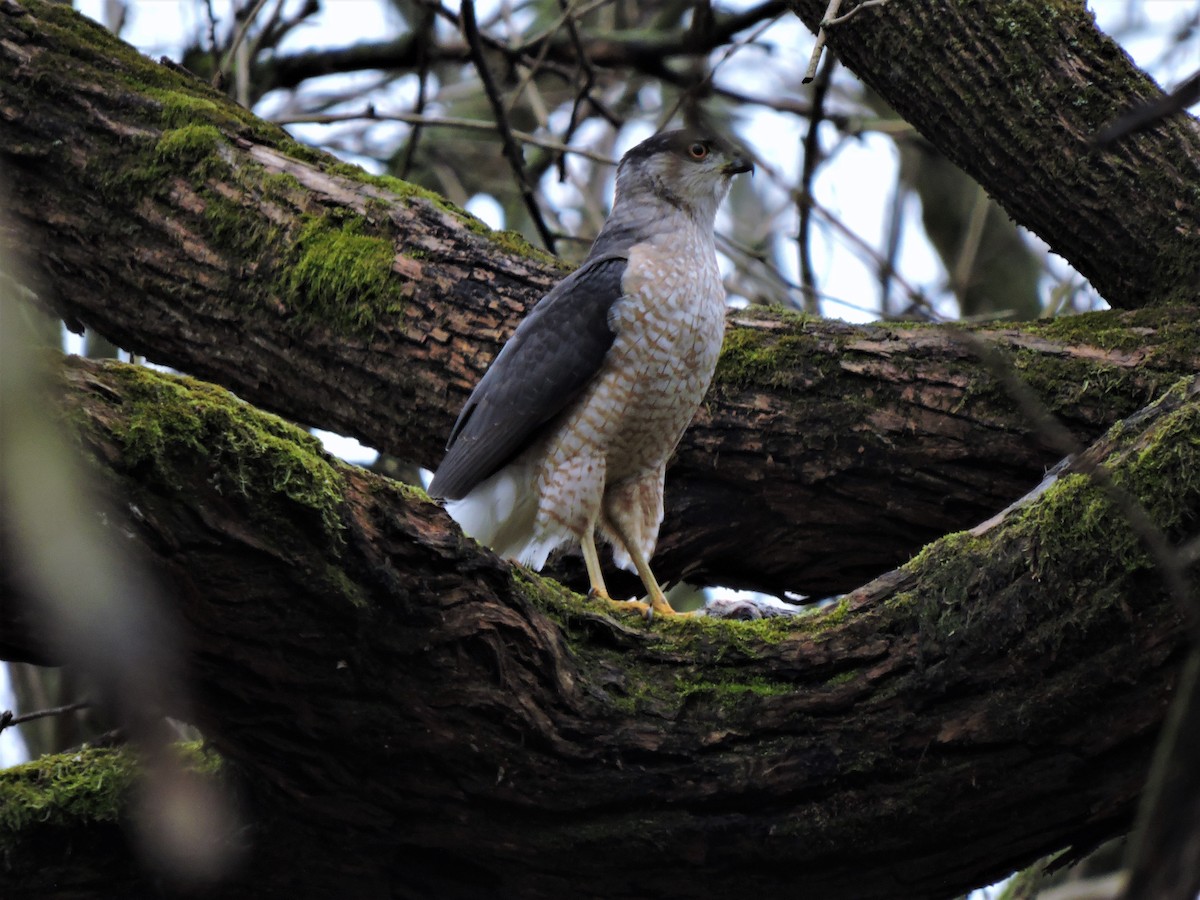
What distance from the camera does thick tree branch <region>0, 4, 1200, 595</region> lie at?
16.5 feet

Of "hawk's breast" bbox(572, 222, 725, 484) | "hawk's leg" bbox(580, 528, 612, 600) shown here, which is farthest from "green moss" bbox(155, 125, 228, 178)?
"hawk's leg" bbox(580, 528, 612, 600)

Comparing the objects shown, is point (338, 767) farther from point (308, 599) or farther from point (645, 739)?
point (645, 739)

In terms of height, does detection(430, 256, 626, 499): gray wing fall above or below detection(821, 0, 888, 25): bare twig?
below

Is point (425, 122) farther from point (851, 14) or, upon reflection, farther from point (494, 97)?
point (851, 14)

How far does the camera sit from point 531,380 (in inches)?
183

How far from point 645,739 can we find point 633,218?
2.61 m

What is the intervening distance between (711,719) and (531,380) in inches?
64.1

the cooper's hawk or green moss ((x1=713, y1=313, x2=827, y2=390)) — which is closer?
the cooper's hawk

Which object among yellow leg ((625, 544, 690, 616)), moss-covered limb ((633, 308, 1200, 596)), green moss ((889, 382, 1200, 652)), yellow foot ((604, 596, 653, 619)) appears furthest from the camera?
moss-covered limb ((633, 308, 1200, 596))

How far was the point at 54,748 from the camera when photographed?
575cm

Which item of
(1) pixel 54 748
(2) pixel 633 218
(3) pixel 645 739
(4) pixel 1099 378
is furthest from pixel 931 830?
(1) pixel 54 748

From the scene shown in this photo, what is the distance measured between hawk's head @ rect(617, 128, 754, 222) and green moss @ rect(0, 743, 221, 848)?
9.90 feet

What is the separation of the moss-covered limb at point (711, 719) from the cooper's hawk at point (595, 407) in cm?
103

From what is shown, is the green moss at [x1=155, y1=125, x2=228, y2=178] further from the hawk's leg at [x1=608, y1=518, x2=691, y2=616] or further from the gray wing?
the hawk's leg at [x1=608, y1=518, x2=691, y2=616]
